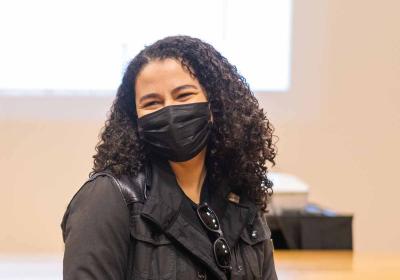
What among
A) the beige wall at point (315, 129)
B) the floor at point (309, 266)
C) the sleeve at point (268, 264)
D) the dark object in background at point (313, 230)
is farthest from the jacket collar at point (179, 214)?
the beige wall at point (315, 129)

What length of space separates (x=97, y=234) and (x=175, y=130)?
0.96 ft

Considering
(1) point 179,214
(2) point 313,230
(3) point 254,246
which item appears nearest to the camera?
(1) point 179,214

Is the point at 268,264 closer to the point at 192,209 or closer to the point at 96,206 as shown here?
the point at 192,209

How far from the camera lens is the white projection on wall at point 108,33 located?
9.02 feet

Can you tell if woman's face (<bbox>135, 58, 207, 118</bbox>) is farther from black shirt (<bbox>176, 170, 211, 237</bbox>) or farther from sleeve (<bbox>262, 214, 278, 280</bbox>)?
sleeve (<bbox>262, 214, 278, 280</bbox>)

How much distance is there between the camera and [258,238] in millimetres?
1236

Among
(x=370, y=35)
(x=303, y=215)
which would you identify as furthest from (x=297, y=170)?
(x=370, y=35)

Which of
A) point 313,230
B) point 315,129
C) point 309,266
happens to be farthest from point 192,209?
point 315,129

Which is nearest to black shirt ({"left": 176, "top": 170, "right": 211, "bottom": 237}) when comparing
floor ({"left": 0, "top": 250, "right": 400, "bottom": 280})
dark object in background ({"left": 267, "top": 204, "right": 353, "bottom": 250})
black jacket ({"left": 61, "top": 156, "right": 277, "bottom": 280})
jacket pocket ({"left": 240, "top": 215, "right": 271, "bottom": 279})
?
black jacket ({"left": 61, "top": 156, "right": 277, "bottom": 280})

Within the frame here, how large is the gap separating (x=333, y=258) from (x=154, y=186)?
3.96ft

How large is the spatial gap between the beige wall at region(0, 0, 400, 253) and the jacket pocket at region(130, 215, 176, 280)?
178 centimetres

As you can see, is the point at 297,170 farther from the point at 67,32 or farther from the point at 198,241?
the point at 198,241

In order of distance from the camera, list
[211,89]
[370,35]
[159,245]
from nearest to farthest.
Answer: [159,245] → [211,89] → [370,35]

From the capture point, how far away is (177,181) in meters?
1.18
